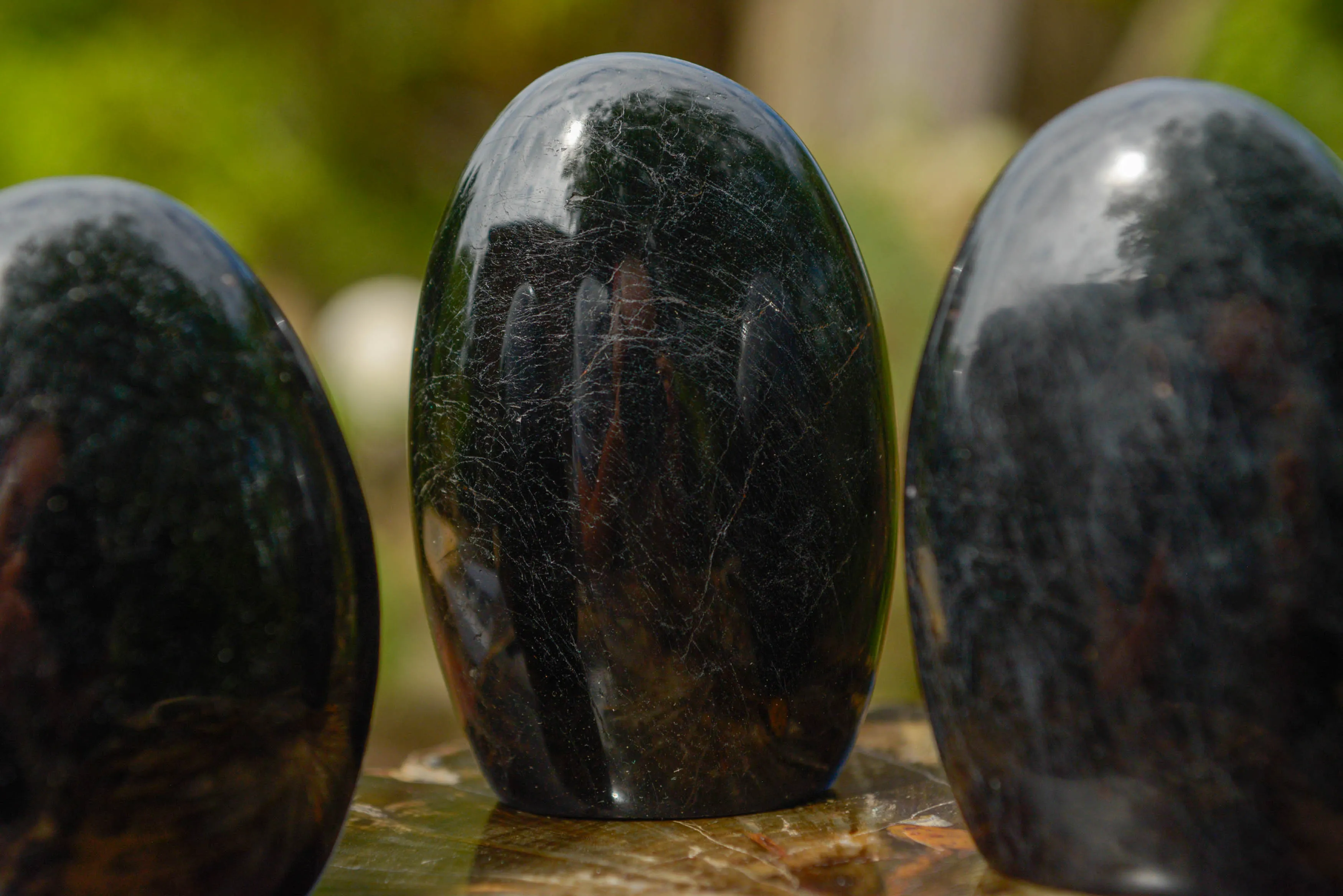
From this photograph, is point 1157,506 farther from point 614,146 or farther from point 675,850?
point 614,146

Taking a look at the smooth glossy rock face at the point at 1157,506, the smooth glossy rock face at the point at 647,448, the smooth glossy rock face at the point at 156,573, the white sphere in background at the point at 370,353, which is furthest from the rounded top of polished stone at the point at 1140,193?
the white sphere in background at the point at 370,353

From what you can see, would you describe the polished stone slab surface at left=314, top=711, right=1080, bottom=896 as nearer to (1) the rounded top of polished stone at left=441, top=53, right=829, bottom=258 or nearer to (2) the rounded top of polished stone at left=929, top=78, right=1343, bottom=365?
(2) the rounded top of polished stone at left=929, top=78, right=1343, bottom=365

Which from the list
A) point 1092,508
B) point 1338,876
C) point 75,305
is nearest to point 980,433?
point 1092,508

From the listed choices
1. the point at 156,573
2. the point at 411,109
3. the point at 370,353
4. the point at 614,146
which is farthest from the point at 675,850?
the point at 411,109

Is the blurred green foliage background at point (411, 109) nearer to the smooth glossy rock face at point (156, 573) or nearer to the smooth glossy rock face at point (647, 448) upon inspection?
the smooth glossy rock face at point (647, 448)

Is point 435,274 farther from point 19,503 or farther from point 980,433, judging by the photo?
point 980,433

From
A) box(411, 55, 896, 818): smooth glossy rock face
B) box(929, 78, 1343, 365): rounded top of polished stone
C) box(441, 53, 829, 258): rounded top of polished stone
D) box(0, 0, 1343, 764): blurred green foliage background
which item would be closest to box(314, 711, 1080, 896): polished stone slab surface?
box(411, 55, 896, 818): smooth glossy rock face

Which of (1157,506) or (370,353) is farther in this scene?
(370,353)
